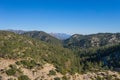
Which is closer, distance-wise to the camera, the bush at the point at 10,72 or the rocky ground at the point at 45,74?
the bush at the point at 10,72

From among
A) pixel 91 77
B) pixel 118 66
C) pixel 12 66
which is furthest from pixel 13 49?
pixel 118 66

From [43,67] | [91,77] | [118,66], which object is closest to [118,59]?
[118,66]

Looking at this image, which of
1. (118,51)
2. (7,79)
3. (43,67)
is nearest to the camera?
(7,79)

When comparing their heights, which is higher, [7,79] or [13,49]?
[13,49]

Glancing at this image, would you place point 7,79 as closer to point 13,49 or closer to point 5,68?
point 5,68

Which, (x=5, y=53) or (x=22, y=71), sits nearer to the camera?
(x=22, y=71)

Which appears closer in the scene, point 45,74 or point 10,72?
point 10,72

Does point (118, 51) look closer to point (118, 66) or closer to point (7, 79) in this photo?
point (118, 66)

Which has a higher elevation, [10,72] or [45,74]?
[10,72]

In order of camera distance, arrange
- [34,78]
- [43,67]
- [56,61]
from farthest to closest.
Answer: [56,61]
[43,67]
[34,78]

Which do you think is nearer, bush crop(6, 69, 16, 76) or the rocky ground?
bush crop(6, 69, 16, 76)
